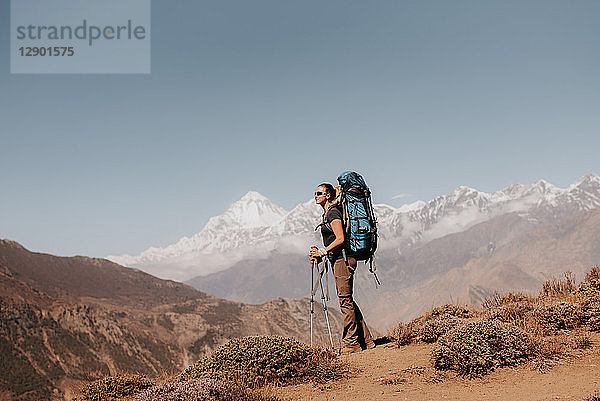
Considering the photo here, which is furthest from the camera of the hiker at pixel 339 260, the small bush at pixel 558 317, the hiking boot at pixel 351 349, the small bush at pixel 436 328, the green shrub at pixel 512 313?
the green shrub at pixel 512 313

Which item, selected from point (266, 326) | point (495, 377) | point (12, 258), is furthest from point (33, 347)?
point (495, 377)

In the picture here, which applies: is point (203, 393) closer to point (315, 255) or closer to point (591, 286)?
point (315, 255)

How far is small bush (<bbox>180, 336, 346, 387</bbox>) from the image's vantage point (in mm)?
6648

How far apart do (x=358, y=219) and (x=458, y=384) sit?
10.8ft

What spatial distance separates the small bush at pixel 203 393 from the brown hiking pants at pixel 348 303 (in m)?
3.01

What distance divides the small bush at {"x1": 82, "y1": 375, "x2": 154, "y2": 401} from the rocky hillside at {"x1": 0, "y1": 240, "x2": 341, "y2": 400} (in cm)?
6631

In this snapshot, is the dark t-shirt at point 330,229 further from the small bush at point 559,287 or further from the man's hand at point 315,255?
the small bush at point 559,287

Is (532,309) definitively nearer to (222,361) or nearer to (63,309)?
(222,361)

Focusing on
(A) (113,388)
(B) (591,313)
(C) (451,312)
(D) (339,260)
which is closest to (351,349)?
(D) (339,260)

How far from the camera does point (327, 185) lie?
28.1ft

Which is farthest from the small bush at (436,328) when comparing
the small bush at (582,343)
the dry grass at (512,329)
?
the small bush at (582,343)

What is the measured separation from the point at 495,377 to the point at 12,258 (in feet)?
567

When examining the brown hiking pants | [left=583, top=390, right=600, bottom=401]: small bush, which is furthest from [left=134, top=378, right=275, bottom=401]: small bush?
[left=583, top=390, right=600, bottom=401]: small bush

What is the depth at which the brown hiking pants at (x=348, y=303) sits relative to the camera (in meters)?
8.16
